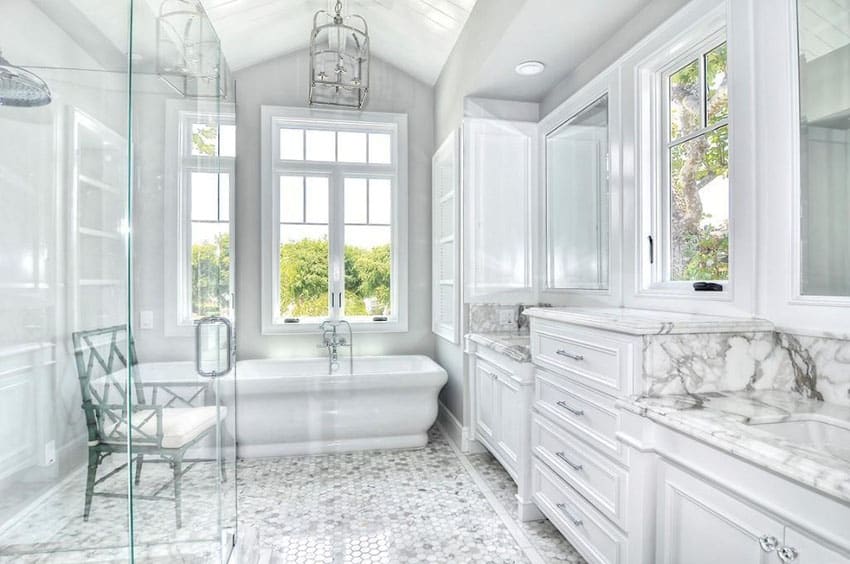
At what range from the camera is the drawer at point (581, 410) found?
158 cm

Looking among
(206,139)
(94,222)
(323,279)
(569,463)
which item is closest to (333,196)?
(323,279)

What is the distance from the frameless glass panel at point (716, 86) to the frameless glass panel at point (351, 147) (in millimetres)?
2777

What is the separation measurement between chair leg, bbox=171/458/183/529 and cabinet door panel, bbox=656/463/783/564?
1676 mm

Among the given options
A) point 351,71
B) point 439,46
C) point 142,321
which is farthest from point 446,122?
point 142,321

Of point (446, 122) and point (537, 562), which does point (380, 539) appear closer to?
point (537, 562)

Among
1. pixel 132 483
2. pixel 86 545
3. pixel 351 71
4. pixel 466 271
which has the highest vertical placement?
pixel 351 71

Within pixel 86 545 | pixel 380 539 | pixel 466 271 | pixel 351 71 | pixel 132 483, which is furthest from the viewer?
pixel 351 71

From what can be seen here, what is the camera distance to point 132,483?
1.57 m

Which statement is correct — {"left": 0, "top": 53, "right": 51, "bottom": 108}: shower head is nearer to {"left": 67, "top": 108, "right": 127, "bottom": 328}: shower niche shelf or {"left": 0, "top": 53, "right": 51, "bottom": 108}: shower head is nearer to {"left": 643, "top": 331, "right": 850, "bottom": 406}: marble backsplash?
{"left": 67, "top": 108, "right": 127, "bottom": 328}: shower niche shelf

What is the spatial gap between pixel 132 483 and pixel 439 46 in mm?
3266

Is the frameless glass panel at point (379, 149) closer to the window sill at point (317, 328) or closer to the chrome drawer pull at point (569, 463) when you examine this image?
the window sill at point (317, 328)

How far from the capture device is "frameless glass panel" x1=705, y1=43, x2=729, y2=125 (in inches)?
69.2

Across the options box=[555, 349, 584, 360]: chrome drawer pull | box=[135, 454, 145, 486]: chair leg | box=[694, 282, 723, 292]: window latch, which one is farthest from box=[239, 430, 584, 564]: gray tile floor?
box=[694, 282, 723, 292]: window latch

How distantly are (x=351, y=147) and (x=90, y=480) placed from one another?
304 cm
